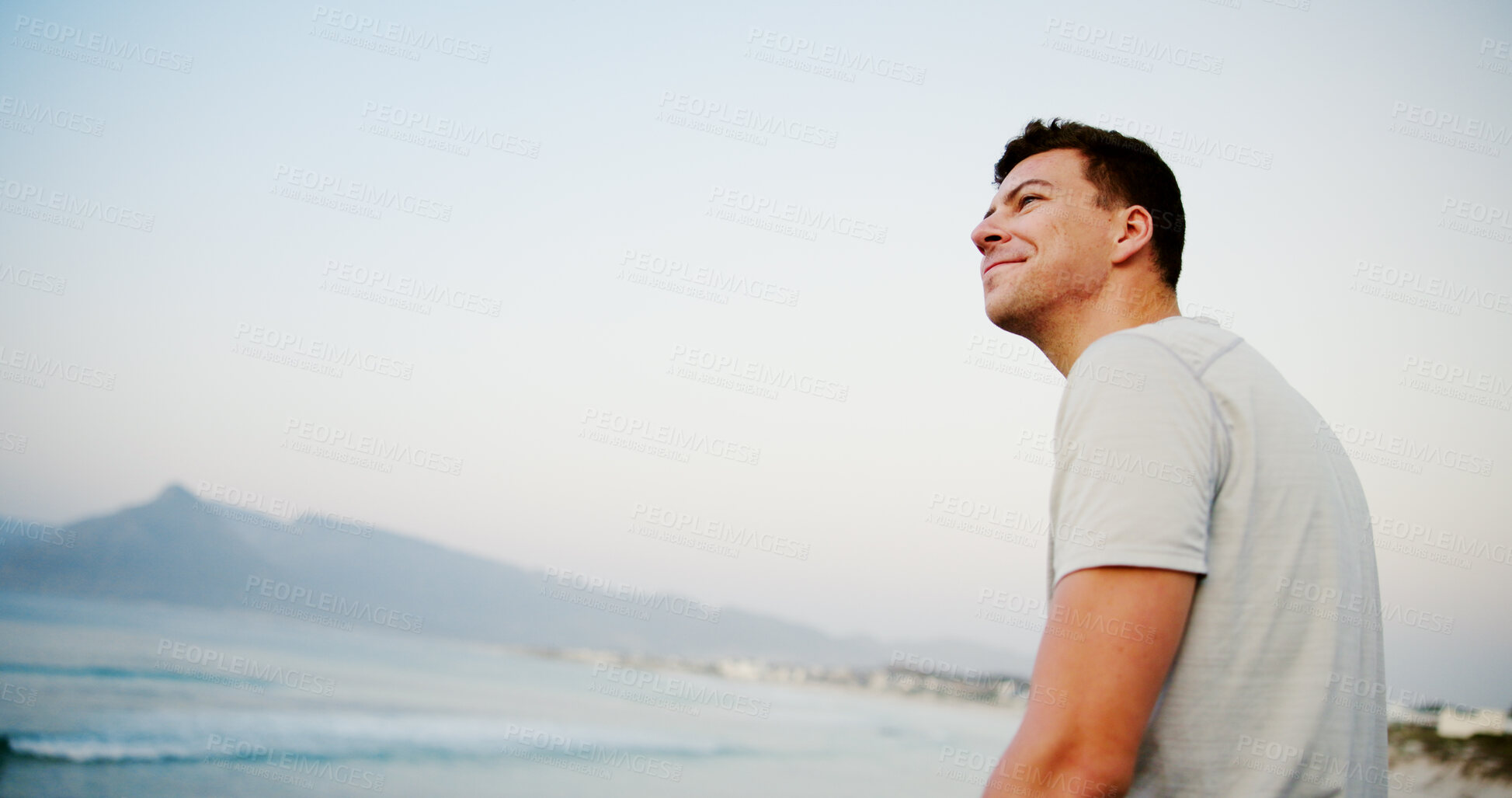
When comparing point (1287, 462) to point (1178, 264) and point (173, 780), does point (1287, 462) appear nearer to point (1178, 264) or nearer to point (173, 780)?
point (1178, 264)

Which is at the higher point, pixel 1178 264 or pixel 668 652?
pixel 1178 264

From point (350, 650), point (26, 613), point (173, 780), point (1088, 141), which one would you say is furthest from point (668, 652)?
point (1088, 141)

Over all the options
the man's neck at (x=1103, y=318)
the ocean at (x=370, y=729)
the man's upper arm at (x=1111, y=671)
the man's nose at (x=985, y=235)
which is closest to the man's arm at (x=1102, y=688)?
the man's upper arm at (x=1111, y=671)

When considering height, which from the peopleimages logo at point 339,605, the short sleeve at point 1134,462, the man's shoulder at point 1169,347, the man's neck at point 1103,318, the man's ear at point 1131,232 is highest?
the man's ear at point 1131,232

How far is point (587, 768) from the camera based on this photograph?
1327 centimetres

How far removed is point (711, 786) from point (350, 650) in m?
18.5

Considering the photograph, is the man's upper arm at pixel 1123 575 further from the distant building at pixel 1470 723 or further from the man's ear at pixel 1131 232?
the distant building at pixel 1470 723

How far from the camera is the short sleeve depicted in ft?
2.63

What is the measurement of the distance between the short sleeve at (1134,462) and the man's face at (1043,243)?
1.36 ft

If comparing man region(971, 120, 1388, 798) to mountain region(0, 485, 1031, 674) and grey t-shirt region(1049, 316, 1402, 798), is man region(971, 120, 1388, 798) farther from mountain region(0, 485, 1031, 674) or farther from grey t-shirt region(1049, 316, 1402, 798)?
mountain region(0, 485, 1031, 674)

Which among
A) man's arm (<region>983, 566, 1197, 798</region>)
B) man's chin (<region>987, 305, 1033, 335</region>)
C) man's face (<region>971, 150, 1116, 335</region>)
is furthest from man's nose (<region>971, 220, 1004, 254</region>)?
man's arm (<region>983, 566, 1197, 798</region>)

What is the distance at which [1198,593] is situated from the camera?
856 millimetres

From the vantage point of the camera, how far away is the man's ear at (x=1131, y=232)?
53.5 inches

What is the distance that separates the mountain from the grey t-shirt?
114ft
